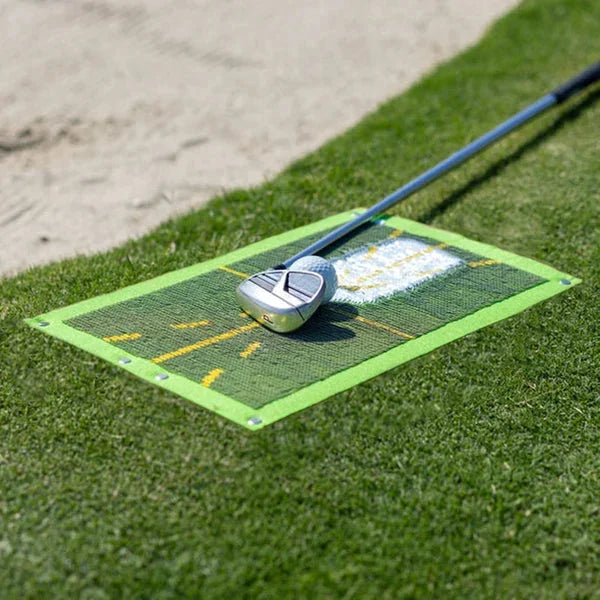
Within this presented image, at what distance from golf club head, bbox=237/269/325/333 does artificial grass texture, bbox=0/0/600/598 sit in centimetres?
41

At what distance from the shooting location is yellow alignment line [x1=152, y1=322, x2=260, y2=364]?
3.60 m

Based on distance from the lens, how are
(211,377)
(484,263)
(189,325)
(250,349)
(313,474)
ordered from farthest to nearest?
1. (484,263)
2. (189,325)
3. (250,349)
4. (211,377)
5. (313,474)

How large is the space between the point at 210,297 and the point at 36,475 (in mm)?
1245

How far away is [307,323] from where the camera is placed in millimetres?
3859

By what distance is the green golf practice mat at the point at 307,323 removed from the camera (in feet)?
11.4

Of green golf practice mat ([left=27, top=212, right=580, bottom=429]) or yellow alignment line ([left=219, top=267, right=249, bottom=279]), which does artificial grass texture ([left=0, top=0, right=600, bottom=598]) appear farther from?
yellow alignment line ([left=219, top=267, right=249, bottom=279])

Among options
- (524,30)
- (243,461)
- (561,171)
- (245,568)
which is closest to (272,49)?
(524,30)

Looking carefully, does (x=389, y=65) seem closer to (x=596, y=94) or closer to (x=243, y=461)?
(x=596, y=94)

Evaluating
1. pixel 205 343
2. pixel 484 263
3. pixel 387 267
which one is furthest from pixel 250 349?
pixel 484 263

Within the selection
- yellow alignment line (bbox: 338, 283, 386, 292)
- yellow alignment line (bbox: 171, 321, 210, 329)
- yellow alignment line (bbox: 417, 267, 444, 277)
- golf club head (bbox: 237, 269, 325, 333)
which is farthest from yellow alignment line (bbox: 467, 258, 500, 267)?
yellow alignment line (bbox: 171, 321, 210, 329)

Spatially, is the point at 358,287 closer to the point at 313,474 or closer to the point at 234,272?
the point at 234,272

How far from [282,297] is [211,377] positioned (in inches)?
18.0

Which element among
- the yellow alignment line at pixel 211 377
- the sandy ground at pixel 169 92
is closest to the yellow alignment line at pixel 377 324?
the yellow alignment line at pixel 211 377

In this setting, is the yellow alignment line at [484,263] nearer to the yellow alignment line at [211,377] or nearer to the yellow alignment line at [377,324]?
the yellow alignment line at [377,324]
